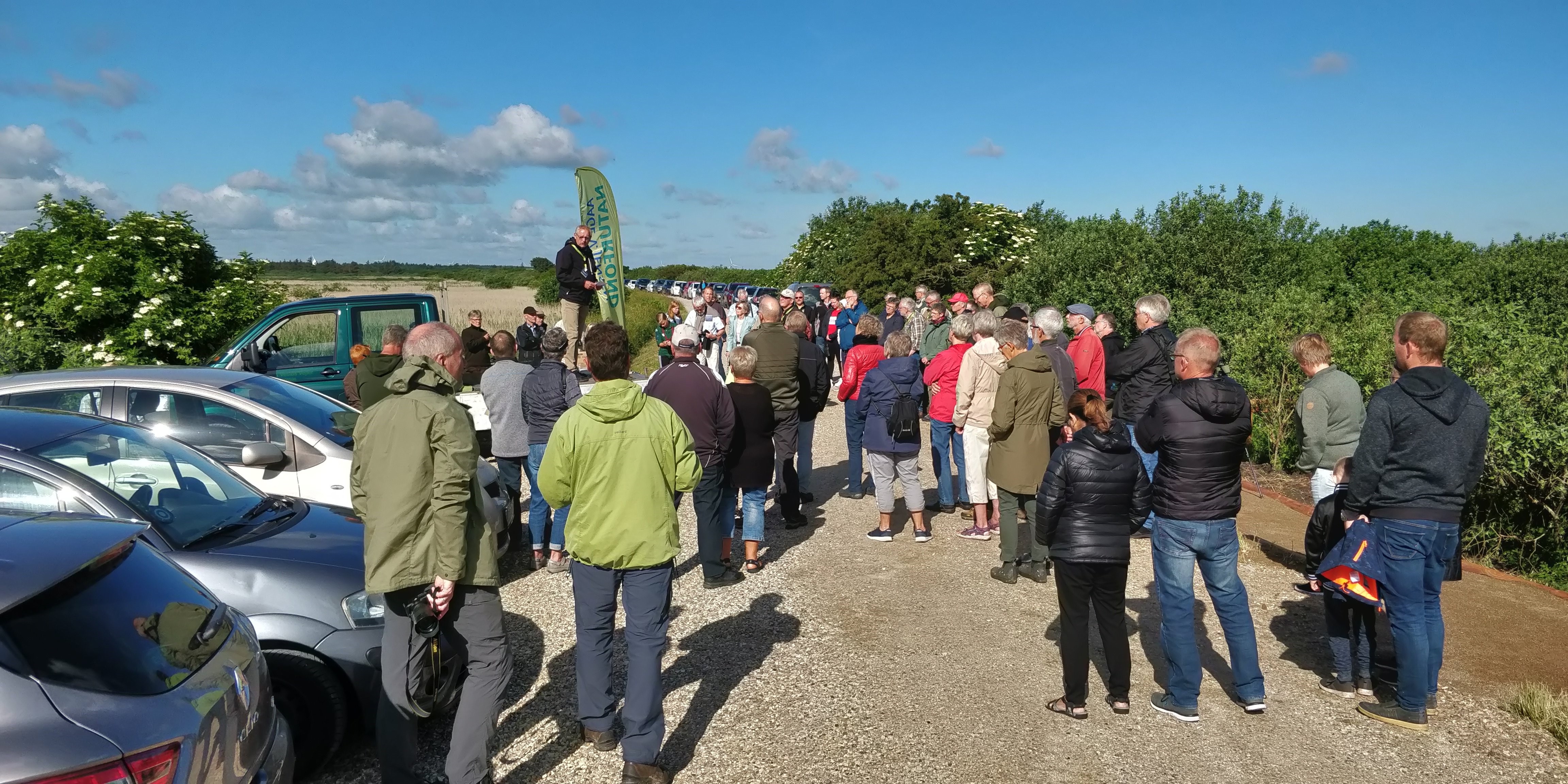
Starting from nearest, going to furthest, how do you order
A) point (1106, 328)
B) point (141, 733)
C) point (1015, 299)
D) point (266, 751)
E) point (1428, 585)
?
point (141, 733)
point (266, 751)
point (1428, 585)
point (1106, 328)
point (1015, 299)

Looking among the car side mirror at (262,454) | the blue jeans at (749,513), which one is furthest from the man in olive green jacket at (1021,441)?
the car side mirror at (262,454)

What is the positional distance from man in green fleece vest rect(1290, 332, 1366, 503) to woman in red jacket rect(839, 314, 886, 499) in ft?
11.4

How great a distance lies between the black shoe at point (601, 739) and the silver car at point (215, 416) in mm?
2082

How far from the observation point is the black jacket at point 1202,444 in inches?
182

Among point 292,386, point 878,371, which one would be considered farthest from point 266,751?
point 878,371

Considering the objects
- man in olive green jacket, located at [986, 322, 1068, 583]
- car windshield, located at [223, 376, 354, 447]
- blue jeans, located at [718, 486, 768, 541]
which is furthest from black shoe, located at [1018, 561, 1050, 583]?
car windshield, located at [223, 376, 354, 447]

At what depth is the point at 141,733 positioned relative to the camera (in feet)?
7.54

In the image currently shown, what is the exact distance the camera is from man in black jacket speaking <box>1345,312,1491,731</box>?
14.5 feet

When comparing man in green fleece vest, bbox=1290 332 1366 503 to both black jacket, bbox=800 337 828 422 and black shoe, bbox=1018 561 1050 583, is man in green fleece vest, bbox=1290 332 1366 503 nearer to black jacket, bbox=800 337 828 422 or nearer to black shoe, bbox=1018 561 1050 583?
black shoe, bbox=1018 561 1050 583

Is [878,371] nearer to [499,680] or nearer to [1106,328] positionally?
[1106,328]

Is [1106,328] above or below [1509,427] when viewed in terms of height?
above

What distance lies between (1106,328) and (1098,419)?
3964mm

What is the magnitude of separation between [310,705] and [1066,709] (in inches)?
147

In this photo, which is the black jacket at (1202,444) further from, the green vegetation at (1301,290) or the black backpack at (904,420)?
the green vegetation at (1301,290)
